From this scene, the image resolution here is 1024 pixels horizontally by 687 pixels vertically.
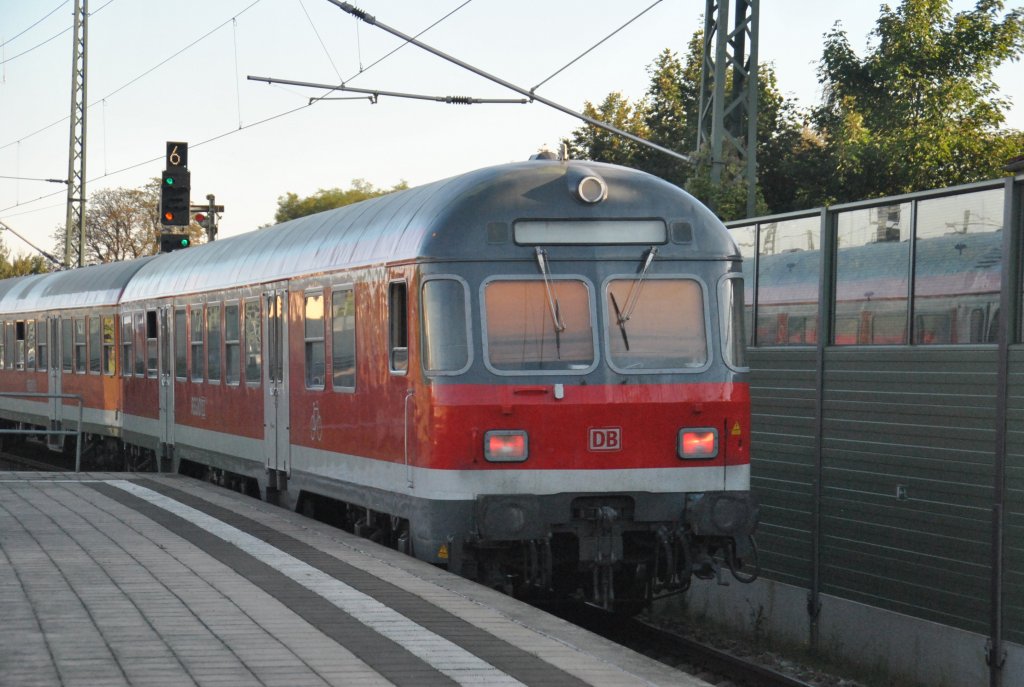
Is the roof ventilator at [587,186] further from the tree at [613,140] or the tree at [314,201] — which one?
the tree at [314,201]

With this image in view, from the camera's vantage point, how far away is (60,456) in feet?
103

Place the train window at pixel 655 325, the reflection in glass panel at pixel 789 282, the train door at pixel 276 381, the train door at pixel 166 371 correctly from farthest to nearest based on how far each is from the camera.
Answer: the train door at pixel 166 371
the train door at pixel 276 381
the reflection in glass panel at pixel 789 282
the train window at pixel 655 325

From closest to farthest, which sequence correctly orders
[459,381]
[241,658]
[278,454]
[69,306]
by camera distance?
[241,658] < [459,381] < [278,454] < [69,306]

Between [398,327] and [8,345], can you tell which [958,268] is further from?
[8,345]

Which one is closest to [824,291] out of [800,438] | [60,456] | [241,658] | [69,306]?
[800,438]

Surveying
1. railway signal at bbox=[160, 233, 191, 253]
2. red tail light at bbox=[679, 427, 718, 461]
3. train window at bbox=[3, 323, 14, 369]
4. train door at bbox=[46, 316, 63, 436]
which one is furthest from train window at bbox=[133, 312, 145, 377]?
red tail light at bbox=[679, 427, 718, 461]

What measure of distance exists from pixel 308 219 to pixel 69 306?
13205 mm

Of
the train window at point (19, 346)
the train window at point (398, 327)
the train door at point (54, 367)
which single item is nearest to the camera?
the train window at point (398, 327)

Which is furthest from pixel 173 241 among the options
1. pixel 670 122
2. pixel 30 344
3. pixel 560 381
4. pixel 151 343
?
pixel 670 122

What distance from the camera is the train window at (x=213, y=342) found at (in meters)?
17.0

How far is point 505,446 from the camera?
34.0ft

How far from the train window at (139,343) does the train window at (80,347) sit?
4.25 metres

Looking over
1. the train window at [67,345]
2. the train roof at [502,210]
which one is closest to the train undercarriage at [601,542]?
the train roof at [502,210]

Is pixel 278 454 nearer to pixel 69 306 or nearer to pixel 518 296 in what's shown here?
pixel 518 296
